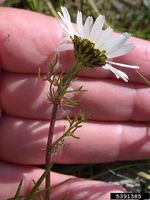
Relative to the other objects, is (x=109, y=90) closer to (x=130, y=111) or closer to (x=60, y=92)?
(x=130, y=111)

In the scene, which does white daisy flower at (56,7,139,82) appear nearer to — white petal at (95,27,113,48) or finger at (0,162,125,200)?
white petal at (95,27,113,48)

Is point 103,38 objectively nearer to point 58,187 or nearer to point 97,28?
point 97,28

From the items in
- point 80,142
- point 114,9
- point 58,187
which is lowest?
point 58,187

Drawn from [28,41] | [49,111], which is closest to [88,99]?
[49,111]

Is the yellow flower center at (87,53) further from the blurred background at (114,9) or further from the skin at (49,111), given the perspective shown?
the blurred background at (114,9)

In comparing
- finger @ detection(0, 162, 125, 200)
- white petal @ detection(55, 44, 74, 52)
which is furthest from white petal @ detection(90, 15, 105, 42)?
finger @ detection(0, 162, 125, 200)

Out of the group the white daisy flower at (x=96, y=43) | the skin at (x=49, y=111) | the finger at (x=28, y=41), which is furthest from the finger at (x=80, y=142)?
the white daisy flower at (x=96, y=43)
